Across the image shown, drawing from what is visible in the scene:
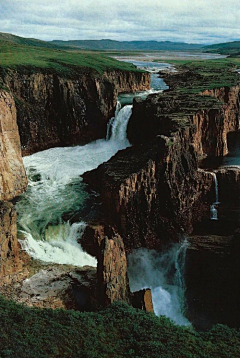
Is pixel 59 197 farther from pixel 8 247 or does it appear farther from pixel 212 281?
pixel 212 281

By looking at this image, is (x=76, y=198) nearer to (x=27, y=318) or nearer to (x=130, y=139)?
(x=130, y=139)

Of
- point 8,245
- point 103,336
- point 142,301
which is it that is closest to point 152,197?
point 142,301

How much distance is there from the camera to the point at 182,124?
33.0 meters

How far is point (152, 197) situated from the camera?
28.9 m

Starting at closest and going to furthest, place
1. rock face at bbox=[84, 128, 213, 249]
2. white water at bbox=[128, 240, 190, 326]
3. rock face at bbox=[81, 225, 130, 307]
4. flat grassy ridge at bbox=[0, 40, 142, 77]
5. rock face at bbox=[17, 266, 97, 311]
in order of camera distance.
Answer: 1. rock face at bbox=[81, 225, 130, 307]
2. rock face at bbox=[17, 266, 97, 311]
3. white water at bbox=[128, 240, 190, 326]
4. rock face at bbox=[84, 128, 213, 249]
5. flat grassy ridge at bbox=[0, 40, 142, 77]

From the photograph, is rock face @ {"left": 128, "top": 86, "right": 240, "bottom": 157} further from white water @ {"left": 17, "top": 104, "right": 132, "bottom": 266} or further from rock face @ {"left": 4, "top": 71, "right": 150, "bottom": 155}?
rock face @ {"left": 4, "top": 71, "right": 150, "bottom": 155}

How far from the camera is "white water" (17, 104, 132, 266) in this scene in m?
27.1

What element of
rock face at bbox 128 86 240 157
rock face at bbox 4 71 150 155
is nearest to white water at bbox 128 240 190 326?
rock face at bbox 128 86 240 157

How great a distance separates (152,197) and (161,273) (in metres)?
5.47

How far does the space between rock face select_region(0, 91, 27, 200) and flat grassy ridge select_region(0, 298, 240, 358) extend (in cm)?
1621

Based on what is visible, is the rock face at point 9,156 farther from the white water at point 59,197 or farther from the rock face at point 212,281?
the rock face at point 212,281

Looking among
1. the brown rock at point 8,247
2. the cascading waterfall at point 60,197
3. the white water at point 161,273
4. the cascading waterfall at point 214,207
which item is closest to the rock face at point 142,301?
the white water at point 161,273

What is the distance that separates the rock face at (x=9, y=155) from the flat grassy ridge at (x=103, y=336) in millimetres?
16209

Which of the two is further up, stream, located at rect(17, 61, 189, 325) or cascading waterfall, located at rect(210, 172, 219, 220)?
cascading waterfall, located at rect(210, 172, 219, 220)
